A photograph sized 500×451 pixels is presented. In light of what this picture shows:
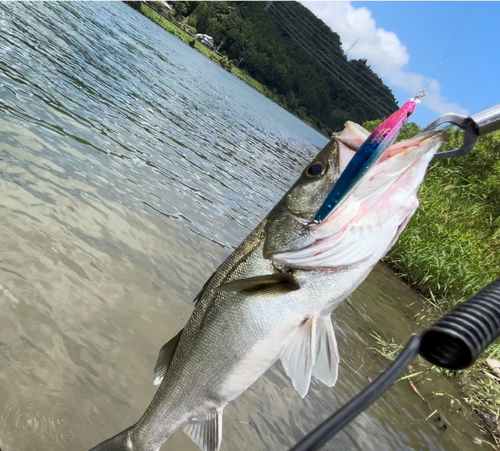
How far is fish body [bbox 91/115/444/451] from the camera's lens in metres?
1.76

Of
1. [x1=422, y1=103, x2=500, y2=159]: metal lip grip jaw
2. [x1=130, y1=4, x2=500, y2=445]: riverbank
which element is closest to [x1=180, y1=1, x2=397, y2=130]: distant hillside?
[x1=130, y1=4, x2=500, y2=445]: riverbank

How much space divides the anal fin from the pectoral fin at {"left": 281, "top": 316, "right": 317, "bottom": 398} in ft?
1.72

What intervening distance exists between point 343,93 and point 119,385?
533ft

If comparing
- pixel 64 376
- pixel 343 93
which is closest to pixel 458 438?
pixel 64 376

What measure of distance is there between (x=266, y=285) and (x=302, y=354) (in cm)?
33

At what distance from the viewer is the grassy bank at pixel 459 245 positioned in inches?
306

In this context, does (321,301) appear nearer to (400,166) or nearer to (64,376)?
(400,166)

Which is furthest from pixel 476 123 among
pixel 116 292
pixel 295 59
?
pixel 295 59

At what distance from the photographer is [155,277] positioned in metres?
6.74

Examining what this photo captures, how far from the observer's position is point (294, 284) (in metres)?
1.89

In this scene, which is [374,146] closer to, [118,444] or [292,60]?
[118,444]

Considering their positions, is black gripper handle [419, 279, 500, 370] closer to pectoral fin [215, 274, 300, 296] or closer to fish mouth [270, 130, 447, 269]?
fish mouth [270, 130, 447, 269]

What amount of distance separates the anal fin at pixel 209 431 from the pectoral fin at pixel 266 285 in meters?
0.71

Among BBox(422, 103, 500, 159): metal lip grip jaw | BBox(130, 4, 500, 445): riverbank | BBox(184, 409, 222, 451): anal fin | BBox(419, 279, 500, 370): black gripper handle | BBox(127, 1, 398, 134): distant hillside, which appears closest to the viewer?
BBox(419, 279, 500, 370): black gripper handle
